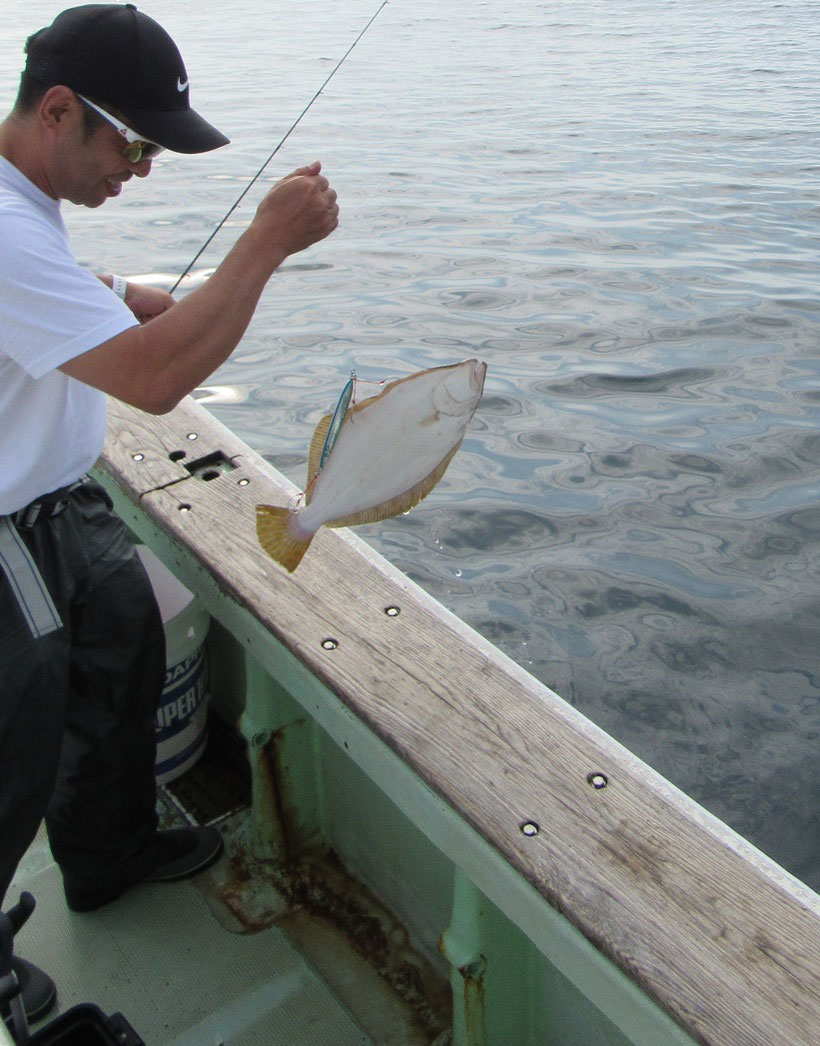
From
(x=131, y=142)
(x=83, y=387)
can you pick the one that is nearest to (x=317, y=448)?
(x=83, y=387)

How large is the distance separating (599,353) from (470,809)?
4.84 m

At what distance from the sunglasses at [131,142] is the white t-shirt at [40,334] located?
0.20 meters

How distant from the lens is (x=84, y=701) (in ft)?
8.80

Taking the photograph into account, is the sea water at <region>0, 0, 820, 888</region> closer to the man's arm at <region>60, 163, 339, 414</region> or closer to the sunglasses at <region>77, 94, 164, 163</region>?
the man's arm at <region>60, 163, 339, 414</region>

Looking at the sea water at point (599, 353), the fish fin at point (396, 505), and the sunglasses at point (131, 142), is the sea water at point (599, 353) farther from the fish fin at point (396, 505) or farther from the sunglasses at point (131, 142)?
the sunglasses at point (131, 142)

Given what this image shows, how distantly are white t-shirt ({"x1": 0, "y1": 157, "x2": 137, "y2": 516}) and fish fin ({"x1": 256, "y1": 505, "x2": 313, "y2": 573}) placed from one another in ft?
1.43

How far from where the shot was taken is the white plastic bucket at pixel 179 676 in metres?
3.04

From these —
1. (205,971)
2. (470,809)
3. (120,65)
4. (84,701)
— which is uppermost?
(120,65)

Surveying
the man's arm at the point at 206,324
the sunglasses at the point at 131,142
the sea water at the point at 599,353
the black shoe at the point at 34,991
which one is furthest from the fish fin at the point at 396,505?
the sea water at the point at 599,353

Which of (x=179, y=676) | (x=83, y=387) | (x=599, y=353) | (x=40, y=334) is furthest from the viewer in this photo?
(x=599, y=353)

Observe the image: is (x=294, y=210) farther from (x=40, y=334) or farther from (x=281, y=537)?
(x=281, y=537)

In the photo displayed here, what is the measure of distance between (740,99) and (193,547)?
41.4ft

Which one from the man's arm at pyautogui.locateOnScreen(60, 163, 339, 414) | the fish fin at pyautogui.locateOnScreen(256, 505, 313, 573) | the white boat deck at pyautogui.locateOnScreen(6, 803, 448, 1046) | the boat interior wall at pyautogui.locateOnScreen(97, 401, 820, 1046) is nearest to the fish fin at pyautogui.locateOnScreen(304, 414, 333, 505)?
the fish fin at pyautogui.locateOnScreen(256, 505, 313, 573)

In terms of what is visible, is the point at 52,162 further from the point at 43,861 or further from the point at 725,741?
the point at 725,741
